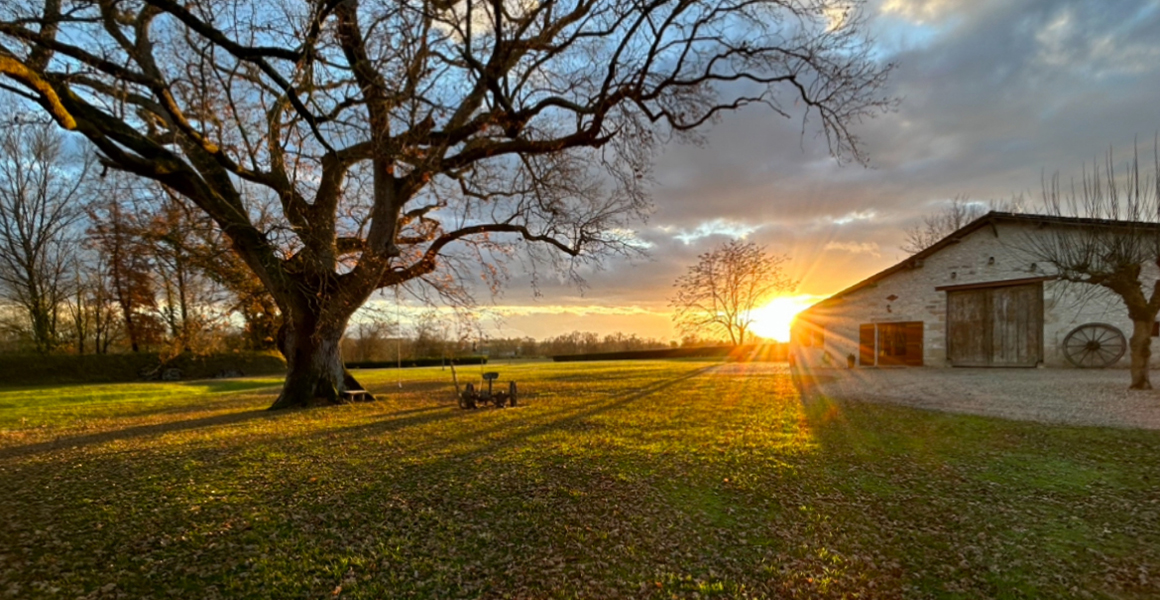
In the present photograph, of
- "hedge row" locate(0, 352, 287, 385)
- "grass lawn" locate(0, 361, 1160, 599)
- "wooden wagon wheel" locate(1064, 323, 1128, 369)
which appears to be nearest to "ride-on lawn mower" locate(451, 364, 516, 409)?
A: "grass lawn" locate(0, 361, 1160, 599)

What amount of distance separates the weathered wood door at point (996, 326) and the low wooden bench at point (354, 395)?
22441 millimetres

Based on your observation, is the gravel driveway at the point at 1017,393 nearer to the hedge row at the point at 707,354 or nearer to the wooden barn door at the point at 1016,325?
the wooden barn door at the point at 1016,325

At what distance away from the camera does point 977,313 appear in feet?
68.9

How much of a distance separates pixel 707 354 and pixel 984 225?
92.1 feet

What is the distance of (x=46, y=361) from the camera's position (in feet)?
91.1

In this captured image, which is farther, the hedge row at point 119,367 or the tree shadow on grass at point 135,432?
the hedge row at point 119,367

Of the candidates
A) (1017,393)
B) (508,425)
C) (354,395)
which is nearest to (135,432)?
(354,395)

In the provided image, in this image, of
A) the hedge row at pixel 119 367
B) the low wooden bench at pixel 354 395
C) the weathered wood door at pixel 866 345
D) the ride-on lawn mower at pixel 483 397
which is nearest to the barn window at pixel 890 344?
the weathered wood door at pixel 866 345

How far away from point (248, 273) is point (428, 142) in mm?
5847

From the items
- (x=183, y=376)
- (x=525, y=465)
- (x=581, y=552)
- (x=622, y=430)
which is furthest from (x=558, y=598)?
(x=183, y=376)

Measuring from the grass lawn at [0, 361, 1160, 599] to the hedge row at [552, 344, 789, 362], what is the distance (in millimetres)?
29595

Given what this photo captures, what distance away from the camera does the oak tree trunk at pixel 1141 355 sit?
13.1m

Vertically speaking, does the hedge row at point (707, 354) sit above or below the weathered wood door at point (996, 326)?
below

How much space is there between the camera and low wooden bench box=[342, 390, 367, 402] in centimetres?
1443
